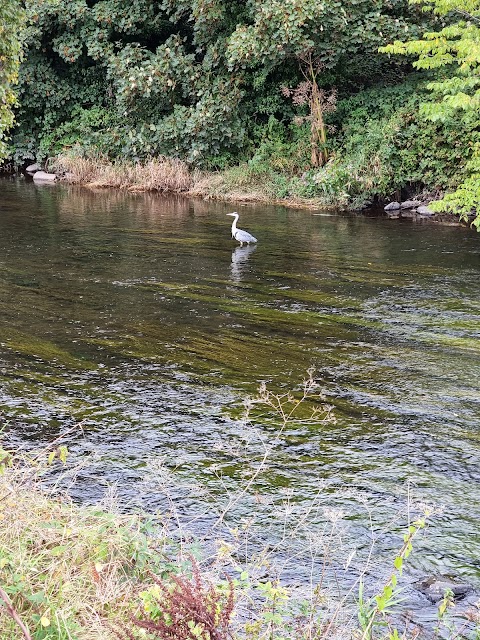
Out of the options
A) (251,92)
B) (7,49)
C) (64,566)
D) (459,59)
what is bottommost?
(64,566)

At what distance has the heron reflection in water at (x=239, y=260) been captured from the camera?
12.8 metres

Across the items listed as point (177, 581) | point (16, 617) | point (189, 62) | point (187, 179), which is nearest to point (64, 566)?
point (177, 581)

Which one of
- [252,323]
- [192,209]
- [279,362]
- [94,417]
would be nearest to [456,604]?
[94,417]

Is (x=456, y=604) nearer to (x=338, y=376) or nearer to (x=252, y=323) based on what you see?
(x=338, y=376)

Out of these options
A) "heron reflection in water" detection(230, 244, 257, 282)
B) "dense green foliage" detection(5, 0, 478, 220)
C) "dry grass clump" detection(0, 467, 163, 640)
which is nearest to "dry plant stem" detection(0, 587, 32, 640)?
"dry grass clump" detection(0, 467, 163, 640)

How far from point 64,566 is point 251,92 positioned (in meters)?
21.2

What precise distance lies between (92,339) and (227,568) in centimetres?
497

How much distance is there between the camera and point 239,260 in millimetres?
13852

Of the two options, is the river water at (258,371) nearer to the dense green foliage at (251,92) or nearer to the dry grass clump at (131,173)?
the dense green foliage at (251,92)

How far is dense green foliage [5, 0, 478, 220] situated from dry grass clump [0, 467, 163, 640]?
584 inches

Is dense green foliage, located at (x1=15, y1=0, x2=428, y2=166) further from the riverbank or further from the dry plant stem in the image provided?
the dry plant stem

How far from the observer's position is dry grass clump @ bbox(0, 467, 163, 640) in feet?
11.5

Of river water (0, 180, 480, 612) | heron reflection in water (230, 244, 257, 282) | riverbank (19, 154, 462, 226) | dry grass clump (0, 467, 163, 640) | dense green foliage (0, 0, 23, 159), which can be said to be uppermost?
dense green foliage (0, 0, 23, 159)

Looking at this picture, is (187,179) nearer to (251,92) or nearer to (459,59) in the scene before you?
(251,92)
